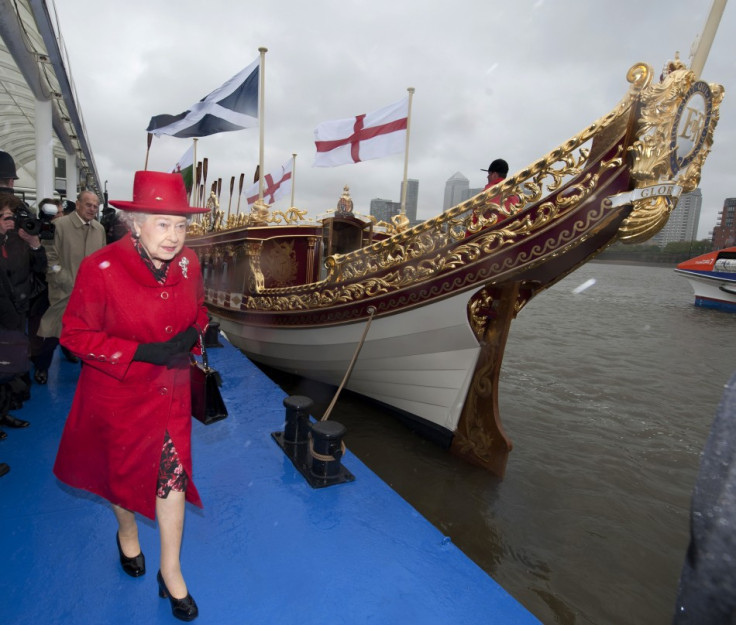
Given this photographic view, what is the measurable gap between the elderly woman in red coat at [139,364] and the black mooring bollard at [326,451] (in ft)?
3.92

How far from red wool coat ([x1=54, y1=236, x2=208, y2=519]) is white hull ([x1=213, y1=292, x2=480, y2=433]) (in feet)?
9.39

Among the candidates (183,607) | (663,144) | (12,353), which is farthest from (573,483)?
(12,353)

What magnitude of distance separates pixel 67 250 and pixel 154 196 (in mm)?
2795

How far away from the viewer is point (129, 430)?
57.5 inches

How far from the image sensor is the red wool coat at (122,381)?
138 centimetres

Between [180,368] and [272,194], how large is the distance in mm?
9293

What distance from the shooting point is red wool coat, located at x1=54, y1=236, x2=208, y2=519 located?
1.38 meters

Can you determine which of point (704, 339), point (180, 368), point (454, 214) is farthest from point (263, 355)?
point (704, 339)

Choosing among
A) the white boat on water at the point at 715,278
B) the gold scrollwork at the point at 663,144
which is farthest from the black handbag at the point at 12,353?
the white boat on water at the point at 715,278

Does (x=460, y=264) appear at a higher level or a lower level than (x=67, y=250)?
higher

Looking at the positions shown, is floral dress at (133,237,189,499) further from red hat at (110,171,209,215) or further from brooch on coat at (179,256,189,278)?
red hat at (110,171,209,215)

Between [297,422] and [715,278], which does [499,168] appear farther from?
[715,278]

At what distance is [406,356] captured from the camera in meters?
4.60

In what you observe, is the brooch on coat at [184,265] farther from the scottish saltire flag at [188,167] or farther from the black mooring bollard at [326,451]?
the scottish saltire flag at [188,167]
